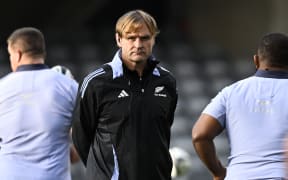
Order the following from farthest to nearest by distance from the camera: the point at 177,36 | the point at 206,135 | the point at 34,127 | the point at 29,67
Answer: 1. the point at 177,36
2. the point at 29,67
3. the point at 34,127
4. the point at 206,135

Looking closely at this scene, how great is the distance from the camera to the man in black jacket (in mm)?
6188

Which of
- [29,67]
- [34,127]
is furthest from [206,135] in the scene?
[29,67]

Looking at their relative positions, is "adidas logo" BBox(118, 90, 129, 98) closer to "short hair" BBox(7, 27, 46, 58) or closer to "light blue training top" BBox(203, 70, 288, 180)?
"light blue training top" BBox(203, 70, 288, 180)

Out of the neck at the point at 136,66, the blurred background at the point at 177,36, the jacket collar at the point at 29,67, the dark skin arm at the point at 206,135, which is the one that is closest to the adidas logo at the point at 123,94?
the neck at the point at 136,66

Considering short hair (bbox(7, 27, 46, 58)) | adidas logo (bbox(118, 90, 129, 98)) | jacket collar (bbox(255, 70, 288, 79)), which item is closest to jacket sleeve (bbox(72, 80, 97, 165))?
adidas logo (bbox(118, 90, 129, 98))

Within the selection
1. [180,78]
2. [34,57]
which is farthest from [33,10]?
[34,57]

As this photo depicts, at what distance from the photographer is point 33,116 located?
21.6 ft

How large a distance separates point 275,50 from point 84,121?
1.31 m

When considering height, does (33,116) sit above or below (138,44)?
below

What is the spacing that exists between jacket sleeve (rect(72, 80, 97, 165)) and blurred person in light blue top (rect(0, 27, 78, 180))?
0.69ft

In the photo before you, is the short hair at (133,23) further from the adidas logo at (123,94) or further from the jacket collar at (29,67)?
the jacket collar at (29,67)

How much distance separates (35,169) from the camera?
6566 millimetres

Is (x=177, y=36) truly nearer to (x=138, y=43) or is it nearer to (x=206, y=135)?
(x=138, y=43)

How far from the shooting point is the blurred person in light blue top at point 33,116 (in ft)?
21.6
